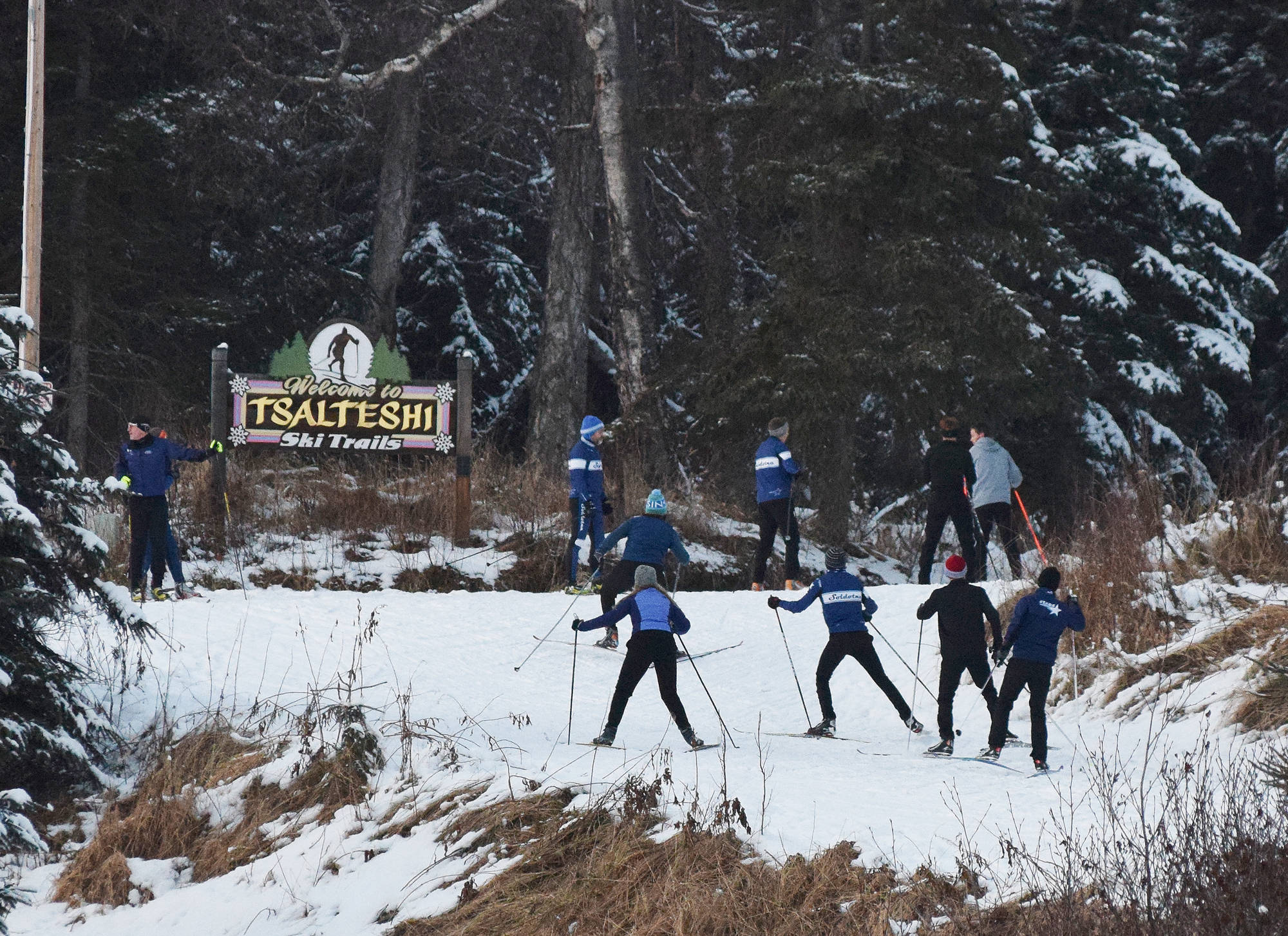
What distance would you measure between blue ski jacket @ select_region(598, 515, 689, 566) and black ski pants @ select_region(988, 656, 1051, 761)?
2.87m

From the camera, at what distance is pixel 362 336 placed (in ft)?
55.4

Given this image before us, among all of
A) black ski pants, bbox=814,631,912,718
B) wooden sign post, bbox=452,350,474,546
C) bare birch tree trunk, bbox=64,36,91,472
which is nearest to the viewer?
black ski pants, bbox=814,631,912,718

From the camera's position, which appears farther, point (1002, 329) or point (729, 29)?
point (729, 29)

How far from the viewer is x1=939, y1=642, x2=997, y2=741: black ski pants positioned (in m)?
9.56

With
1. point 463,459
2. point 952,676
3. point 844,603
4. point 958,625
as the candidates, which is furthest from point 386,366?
point 952,676

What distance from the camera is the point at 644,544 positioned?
36.8 feet

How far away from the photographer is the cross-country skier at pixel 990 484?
1430cm

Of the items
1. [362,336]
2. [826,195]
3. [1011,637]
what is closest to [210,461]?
[362,336]

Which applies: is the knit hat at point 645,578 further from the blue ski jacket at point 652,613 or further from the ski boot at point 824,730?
the ski boot at point 824,730

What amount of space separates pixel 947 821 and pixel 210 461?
1108cm

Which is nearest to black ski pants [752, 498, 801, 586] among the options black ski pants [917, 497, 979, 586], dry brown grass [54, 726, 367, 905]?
black ski pants [917, 497, 979, 586]

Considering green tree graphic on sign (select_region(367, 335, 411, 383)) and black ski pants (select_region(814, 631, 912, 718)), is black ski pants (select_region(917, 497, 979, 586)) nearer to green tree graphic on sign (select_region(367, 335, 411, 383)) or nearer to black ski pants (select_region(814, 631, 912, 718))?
black ski pants (select_region(814, 631, 912, 718))

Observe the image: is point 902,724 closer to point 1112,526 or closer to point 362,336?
point 1112,526

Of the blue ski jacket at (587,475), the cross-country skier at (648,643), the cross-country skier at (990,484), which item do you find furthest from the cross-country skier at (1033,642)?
the blue ski jacket at (587,475)
